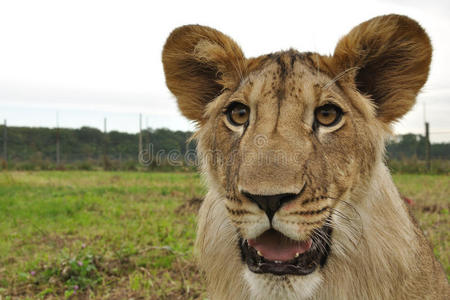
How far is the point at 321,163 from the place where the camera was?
196cm

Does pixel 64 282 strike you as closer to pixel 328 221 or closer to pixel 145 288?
pixel 145 288

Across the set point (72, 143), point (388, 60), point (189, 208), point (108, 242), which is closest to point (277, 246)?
point (388, 60)

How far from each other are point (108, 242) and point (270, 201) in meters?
4.33

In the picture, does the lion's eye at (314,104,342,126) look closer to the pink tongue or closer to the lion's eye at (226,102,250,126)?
the lion's eye at (226,102,250,126)

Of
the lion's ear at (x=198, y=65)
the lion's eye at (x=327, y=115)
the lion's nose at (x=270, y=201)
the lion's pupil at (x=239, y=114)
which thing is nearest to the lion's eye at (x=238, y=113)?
the lion's pupil at (x=239, y=114)

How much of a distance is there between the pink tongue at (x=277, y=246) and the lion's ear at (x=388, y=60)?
1009mm

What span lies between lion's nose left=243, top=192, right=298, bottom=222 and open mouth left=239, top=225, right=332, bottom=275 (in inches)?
8.5

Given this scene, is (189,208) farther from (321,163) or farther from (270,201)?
(270,201)

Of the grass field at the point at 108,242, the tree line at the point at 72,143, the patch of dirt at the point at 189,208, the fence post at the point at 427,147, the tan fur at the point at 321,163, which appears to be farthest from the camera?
the tree line at the point at 72,143

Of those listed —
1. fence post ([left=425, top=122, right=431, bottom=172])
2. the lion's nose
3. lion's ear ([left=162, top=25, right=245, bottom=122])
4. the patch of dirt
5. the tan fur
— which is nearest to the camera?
the lion's nose

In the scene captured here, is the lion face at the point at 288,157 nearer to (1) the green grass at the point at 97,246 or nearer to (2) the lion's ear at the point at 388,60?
(2) the lion's ear at the point at 388,60

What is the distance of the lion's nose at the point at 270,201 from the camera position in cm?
169

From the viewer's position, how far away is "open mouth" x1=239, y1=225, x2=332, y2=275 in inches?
74.1

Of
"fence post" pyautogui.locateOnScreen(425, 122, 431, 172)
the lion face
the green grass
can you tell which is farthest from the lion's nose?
"fence post" pyautogui.locateOnScreen(425, 122, 431, 172)
